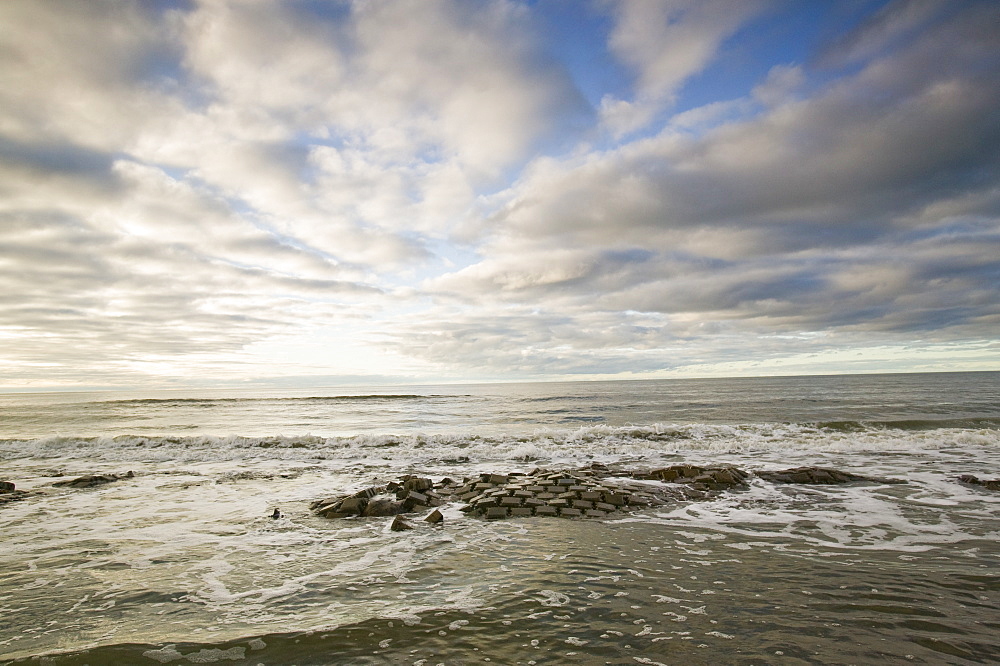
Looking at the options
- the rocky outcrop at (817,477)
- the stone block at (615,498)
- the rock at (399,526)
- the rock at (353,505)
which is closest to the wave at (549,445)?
the rocky outcrop at (817,477)

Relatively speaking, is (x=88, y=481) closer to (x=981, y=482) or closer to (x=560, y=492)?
(x=560, y=492)

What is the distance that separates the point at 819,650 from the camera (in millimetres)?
4281

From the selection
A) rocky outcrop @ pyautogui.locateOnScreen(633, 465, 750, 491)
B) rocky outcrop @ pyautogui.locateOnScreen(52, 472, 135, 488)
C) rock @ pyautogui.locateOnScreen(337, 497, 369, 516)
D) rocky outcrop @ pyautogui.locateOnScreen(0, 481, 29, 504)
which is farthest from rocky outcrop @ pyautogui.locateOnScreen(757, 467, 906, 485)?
rocky outcrop @ pyautogui.locateOnScreen(0, 481, 29, 504)

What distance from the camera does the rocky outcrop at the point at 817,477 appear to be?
1259cm

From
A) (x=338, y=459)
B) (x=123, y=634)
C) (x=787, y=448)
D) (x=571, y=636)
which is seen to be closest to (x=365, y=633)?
(x=571, y=636)

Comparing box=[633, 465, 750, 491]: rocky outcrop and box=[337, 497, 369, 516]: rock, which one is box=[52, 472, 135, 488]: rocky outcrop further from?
box=[633, 465, 750, 491]: rocky outcrop

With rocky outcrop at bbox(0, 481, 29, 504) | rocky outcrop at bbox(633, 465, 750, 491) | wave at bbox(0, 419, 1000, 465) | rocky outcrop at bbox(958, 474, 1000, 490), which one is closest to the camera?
rocky outcrop at bbox(958, 474, 1000, 490)

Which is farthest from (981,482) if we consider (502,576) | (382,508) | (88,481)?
(88,481)

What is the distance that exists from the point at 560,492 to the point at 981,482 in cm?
1070

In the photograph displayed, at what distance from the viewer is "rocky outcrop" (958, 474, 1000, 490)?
11.4 m

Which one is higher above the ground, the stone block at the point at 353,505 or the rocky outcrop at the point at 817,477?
the stone block at the point at 353,505

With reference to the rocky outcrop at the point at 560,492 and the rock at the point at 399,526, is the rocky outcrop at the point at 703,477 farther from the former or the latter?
the rock at the point at 399,526

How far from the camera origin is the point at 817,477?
41.7ft

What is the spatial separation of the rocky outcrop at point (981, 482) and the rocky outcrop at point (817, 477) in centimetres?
141
